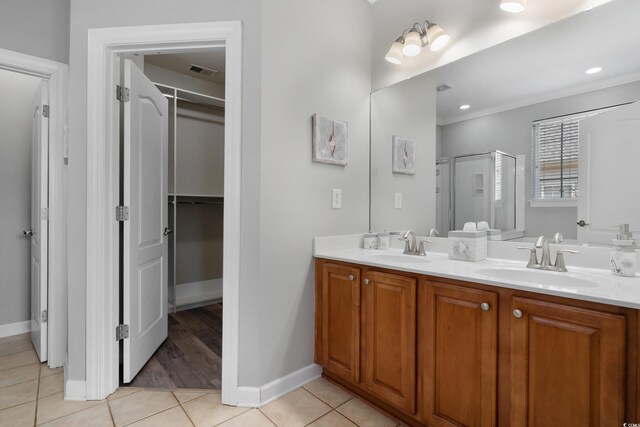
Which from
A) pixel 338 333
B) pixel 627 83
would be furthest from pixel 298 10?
pixel 338 333

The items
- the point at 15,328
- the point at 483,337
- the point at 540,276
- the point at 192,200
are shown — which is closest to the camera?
the point at 483,337

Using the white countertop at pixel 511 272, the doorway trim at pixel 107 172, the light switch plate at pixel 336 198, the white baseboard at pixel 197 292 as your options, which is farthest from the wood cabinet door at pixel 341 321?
the white baseboard at pixel 197 292

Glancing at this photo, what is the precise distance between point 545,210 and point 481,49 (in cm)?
100

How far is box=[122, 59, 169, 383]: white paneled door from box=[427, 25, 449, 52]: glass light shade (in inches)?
75.7

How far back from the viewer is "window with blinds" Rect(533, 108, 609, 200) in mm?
1561

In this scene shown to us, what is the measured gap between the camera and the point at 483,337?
128 centimetres

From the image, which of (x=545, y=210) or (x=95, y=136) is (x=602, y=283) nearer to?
(x=545, y=210)

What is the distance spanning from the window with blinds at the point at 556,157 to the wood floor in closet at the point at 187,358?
2.25 metres

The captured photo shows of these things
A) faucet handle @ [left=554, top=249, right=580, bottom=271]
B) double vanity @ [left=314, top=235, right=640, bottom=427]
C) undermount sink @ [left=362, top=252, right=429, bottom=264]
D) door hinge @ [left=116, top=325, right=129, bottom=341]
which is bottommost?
door hinge @ [left=116, top=325, right=129, bottom=341]

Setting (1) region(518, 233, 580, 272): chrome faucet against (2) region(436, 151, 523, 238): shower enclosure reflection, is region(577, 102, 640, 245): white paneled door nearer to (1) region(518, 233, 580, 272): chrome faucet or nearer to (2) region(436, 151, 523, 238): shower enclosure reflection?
(1) region(518, 233, 580, 272): chrome faucet

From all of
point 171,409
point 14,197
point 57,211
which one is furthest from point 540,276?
point 14,197

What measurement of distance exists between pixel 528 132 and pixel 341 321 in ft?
4.95

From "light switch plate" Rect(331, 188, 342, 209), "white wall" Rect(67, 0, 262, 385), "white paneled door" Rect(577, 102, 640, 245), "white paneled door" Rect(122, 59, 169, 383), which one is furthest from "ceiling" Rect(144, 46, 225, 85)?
"white paneled door" Rect(577, 102, 640, 245)

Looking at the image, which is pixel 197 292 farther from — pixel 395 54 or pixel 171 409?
pixel 395 54
